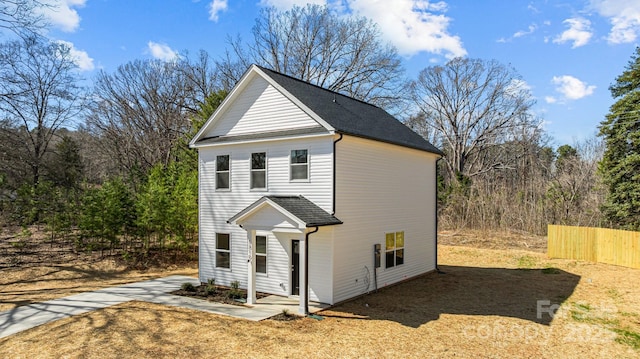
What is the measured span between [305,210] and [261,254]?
107 inches

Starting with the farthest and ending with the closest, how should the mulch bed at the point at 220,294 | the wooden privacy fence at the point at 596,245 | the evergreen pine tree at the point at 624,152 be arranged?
1. the evergreen pine tree at the point at 624,152
2. the wooden privacy fence at the point at 596,245
3. the mulch bed at the point at 220,294

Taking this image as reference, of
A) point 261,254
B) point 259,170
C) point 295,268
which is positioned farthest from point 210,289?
point 259,170

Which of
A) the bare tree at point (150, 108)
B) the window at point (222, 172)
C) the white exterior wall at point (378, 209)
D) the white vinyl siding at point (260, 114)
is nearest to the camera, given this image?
the white exterior wall at point (378, 209)

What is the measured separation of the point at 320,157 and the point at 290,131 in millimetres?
1448

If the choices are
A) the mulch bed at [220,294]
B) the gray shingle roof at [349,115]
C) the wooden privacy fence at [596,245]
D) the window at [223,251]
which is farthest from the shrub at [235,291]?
the wooden privacy fence at [596,245]

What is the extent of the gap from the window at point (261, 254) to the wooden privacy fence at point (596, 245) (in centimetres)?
1507

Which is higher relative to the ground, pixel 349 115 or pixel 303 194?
pixel 349 115

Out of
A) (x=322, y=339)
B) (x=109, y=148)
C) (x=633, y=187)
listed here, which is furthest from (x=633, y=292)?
(x=109, y=148)

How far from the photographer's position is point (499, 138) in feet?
121

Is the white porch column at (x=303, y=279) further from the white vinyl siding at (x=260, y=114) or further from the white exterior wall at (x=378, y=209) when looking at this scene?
the white vinyl siding at (x=260, y=114)

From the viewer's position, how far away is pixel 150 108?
1232 inches

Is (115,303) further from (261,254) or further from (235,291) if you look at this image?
(261,254)

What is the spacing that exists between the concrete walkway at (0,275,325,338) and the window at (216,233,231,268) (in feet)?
5.71

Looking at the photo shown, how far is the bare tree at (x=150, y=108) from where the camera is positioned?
101ft
